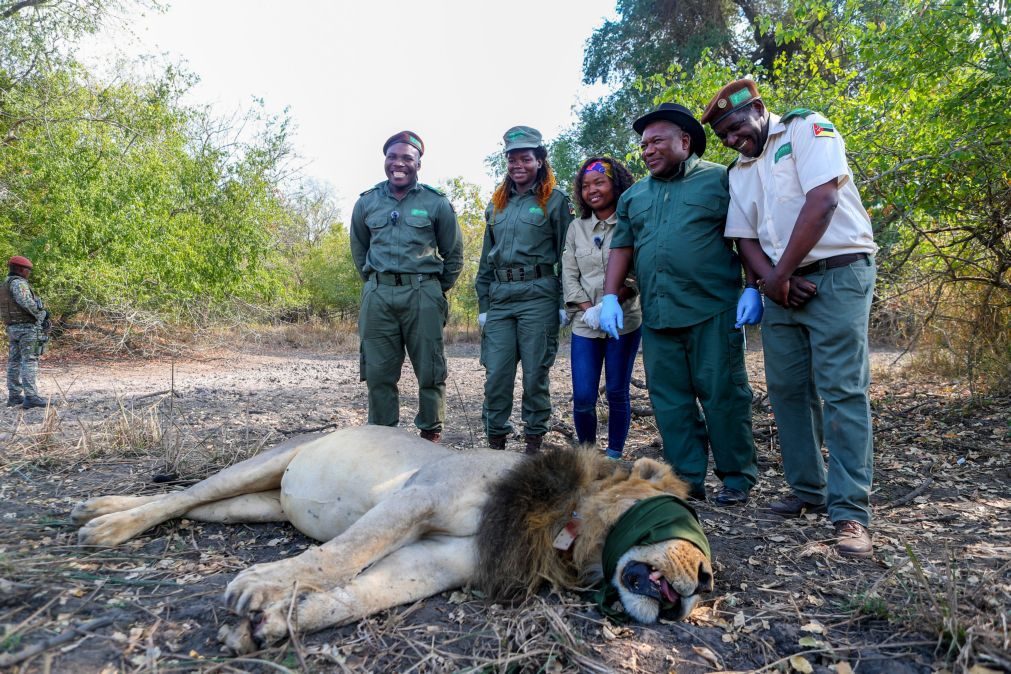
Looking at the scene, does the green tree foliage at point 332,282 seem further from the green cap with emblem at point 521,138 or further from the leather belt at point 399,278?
the green cap with emblem at point 521,138

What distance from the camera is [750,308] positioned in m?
3.55

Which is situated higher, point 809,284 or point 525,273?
point 525,273

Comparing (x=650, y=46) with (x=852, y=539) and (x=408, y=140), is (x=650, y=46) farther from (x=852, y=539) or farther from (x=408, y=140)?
(x=852, y=539)

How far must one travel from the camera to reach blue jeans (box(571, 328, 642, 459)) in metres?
4.36

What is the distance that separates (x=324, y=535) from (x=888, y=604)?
7.71ft

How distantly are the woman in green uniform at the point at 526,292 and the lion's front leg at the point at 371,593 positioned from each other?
2.12 m

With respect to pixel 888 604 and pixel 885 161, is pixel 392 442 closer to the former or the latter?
pixel 888 604

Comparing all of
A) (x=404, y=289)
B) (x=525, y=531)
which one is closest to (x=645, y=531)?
(x=525, y=531)

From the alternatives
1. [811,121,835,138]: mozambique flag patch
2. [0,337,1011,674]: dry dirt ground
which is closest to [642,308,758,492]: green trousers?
[0,337,1011,674]: dry dirt ground

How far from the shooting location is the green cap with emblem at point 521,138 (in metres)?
4.70

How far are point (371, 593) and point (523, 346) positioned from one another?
2.58 m

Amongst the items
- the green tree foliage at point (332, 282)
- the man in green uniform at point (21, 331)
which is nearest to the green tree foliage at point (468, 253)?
the green tree foliage at point (332, 282)

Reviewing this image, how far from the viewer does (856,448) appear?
312 centimetres

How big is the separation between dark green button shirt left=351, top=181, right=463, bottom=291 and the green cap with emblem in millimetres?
729
